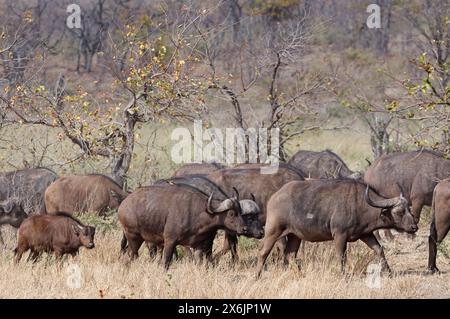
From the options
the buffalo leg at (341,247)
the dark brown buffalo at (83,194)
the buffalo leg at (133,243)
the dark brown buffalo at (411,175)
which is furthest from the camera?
the dark brown buffalo at (411,175)

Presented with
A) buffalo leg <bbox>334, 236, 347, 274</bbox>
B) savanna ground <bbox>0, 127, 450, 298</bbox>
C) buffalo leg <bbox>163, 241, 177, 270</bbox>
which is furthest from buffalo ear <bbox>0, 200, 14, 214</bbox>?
buffalo leg <bbox>334, 236, 347, 274</bbox>

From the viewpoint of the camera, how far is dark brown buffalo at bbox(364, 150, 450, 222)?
13312 millimetres

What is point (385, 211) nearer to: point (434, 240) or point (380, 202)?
point (380, 202)

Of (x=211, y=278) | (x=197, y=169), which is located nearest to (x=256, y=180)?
(x=197, y=169)

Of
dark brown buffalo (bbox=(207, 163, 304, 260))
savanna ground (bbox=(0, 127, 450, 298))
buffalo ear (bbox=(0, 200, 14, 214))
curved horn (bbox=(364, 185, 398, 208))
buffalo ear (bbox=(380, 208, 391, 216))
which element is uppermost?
dark brown buffalo (bbox=(207, 163, 304, 260))

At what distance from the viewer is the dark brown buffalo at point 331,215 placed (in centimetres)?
1057

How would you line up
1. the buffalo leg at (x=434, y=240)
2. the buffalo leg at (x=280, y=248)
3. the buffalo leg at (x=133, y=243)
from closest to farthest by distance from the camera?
the buffalo leg at (x=133, y=243), the buffalo leg at (x=434, y=240), the buffalo leg at (x=280, y=248)

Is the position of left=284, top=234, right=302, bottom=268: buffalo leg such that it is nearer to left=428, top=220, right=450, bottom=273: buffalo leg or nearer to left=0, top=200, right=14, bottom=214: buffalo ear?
left=428, top=220, right=450, bottom=273: buffalo leg

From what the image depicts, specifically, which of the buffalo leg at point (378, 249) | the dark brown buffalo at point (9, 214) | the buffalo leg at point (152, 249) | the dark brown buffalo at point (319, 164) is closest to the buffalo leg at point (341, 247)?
the buffalo leg at point (378, 249)

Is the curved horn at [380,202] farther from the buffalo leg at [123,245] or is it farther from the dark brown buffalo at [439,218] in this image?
the buffalo leg at [123,245]

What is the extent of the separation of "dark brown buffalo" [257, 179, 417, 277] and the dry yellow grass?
332mm

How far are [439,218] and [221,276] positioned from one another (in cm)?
274

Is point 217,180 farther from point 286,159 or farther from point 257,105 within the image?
point 257,105
